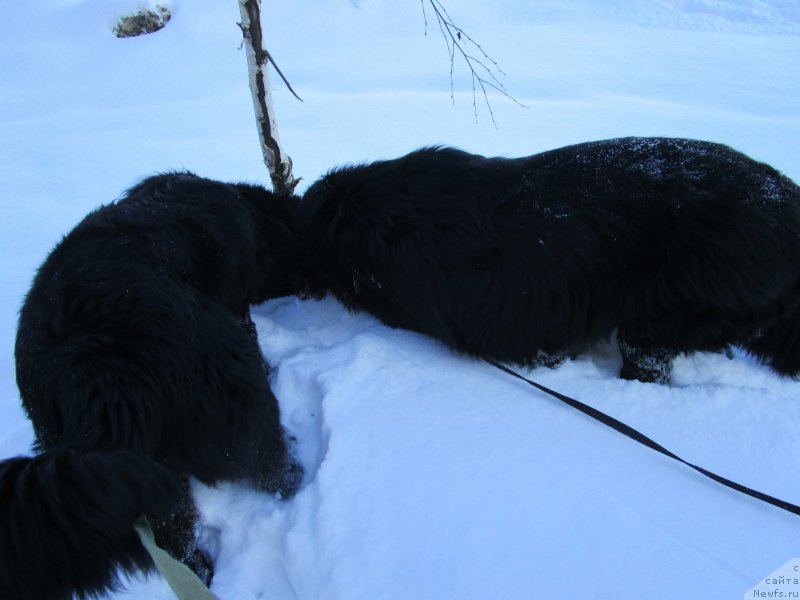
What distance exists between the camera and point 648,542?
61.7 inches

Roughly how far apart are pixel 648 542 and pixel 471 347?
1041 millimetres

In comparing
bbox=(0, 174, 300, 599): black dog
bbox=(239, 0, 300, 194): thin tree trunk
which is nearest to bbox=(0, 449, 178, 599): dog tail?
bbox=(0, 174, 300, 599): black dog

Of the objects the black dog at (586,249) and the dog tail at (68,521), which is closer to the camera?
the dog tail at (68,521)

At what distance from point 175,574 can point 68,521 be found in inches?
9.9

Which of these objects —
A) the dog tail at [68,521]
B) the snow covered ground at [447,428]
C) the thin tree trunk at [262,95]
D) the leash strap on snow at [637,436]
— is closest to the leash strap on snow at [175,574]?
the dog tail at [68,521]

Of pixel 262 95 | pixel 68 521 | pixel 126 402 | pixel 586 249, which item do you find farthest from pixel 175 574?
pixel 262 95

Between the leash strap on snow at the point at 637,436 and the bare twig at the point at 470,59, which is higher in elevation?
the bare twig at the point at 470,59

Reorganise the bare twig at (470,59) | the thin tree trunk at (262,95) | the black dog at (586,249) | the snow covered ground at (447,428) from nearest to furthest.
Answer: the snow covered ground at (447,428), the black dog at (586,249), the bare twig at (470,59), the thin tree trunk at (262,95)

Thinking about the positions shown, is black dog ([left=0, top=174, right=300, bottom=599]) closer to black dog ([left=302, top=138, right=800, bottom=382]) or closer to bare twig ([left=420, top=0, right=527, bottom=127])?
black dog ([left=302, top=138, right=800, bottom=382])

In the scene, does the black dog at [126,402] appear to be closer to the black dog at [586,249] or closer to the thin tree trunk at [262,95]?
the black dog at [586,249]

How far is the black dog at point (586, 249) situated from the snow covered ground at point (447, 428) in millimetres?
203

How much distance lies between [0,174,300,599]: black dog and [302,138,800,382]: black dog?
2.84ft

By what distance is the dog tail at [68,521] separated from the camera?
40.1 inches

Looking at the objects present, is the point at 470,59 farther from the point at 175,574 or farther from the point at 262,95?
the point at 175,574
